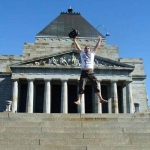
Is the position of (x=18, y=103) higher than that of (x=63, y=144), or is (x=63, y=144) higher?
(x=18, y=103)

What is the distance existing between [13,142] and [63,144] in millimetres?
2042

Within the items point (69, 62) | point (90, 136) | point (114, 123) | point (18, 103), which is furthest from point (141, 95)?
point (90, 136)

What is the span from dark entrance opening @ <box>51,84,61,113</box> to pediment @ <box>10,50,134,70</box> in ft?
12.5

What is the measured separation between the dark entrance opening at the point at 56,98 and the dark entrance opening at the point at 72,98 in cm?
148

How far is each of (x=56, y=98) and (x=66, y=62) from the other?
5604mm

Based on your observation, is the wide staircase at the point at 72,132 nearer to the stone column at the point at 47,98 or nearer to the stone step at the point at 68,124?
the stone step at the point at 68,124

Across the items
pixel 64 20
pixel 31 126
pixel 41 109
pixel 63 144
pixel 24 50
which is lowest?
pixel 63 144

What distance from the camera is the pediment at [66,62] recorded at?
38125 mm

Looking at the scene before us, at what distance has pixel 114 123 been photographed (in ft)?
47.6

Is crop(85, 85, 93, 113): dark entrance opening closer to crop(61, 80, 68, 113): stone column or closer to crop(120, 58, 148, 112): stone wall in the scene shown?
crop(61, 80, 68, 113): stone column

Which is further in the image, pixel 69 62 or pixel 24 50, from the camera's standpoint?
pixel 24 50

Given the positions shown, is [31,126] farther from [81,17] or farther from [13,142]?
[81,17]

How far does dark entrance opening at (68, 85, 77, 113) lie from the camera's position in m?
39.8

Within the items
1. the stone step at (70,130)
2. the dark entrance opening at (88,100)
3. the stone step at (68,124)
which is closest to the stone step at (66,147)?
the stone step at (70,130)
